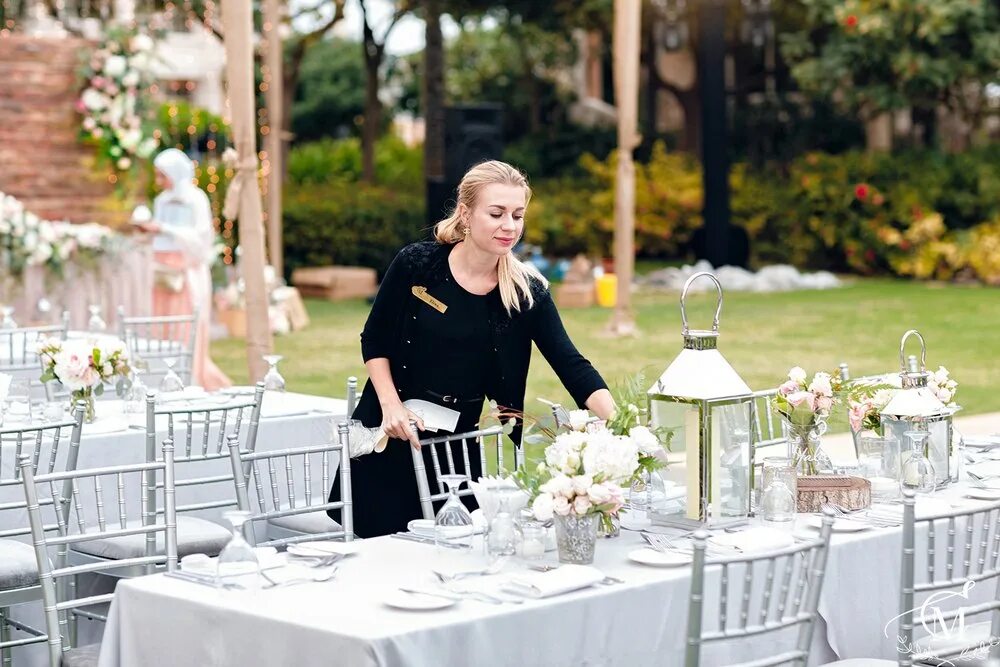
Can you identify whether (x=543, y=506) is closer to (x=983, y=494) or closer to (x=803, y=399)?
(x=803, y=399)

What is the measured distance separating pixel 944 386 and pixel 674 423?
1.14m

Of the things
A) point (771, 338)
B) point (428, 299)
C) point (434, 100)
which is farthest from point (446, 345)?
point (434, 100)

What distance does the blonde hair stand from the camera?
4723 millimetres

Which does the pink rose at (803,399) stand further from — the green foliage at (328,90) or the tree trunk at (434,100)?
the green foliage at (328,90)

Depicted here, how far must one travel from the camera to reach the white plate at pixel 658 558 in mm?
3818

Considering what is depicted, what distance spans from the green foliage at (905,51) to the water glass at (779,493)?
16087 millimetres

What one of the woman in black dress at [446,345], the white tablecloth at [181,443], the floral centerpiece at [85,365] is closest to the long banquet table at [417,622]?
the woman in black dress at [446,345]

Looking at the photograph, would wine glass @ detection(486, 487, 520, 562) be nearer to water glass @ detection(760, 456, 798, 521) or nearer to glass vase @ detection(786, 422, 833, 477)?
water glass @ detection(760, 456, 798, 521)

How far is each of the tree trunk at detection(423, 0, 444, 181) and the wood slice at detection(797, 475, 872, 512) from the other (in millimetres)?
18368

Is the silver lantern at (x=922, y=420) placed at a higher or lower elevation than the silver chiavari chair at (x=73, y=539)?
higher

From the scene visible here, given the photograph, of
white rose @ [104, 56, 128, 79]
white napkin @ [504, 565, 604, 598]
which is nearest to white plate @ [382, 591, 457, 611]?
white napkin @ [504, 565, 604, 598]

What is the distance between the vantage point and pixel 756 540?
13.1 feet

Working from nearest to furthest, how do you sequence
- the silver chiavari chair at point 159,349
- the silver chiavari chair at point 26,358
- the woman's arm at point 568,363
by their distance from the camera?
1. the woman's arm at point 568,363
2. the silver chiavari chair at point 26,358
3. the silver chiavari chair at point 159,349

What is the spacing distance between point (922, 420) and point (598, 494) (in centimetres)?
146
